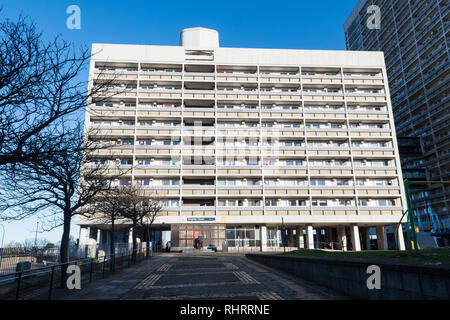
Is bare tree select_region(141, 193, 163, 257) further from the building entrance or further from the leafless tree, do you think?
the leafless tree

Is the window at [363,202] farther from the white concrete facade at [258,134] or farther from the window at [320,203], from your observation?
the window at [320,203]

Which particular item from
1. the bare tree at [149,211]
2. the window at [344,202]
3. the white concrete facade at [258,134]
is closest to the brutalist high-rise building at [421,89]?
the white concrete facade at [258,134]

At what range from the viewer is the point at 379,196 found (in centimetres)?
4628

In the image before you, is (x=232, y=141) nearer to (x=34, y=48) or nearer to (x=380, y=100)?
(x=380, y=100)

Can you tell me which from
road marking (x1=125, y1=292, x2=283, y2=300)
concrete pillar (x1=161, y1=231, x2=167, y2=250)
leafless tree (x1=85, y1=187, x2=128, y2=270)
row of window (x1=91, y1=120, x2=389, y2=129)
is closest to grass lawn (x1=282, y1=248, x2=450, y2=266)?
road marking (x1=125, y1=292, x2=283, y2=300)

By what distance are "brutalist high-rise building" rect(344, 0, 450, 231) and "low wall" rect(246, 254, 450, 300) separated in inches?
2006

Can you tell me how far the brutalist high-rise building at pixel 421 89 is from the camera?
182ft

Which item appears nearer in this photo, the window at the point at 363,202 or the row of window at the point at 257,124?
the window at the point at 363,202

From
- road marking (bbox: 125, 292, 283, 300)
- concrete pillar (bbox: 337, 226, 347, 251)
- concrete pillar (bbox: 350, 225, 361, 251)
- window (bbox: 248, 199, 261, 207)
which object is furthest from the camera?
concrete pillar (bbox: 337, 226, 347, 251)

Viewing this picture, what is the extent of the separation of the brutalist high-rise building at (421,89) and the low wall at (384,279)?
5096 cm

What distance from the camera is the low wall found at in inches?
200

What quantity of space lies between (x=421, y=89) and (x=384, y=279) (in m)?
67.4

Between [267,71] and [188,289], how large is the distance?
49162 millimetres
